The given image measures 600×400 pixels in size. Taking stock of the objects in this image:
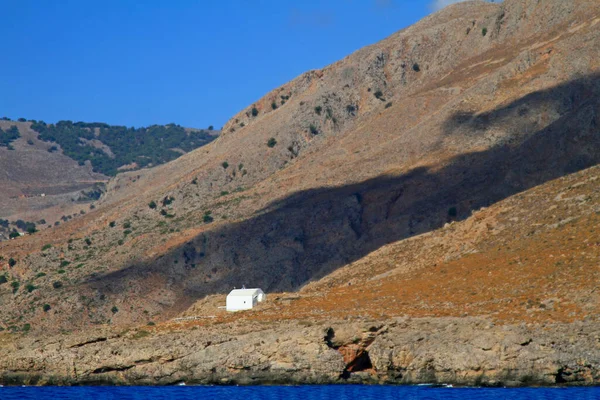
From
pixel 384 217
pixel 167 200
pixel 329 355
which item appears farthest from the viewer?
pixel 167 200

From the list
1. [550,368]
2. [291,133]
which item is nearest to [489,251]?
[550,368]

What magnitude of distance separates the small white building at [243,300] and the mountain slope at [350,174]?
2745 centimetres

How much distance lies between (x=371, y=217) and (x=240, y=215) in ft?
47.0

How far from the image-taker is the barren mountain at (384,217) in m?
69.6

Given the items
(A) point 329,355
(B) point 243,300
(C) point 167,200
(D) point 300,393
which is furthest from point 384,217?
(D) point 300,393

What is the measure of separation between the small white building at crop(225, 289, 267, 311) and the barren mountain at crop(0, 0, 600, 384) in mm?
1054

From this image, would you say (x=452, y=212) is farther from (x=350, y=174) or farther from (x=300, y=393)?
(x=300, y=393)

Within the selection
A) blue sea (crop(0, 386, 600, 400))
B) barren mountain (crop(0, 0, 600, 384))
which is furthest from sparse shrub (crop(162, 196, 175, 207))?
blue sea (crop(0, 386, 600, 400))

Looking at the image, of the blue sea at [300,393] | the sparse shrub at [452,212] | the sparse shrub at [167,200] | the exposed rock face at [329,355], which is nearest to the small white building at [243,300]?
the exposed rock face at [329,355]

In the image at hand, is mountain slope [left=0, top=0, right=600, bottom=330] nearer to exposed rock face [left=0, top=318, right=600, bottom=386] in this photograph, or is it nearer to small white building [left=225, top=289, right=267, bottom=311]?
small white building [left=225, top=289, right=267, bottom=311]

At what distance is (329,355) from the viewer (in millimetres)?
65750

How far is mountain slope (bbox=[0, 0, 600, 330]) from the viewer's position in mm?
111750

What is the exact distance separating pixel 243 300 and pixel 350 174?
46538mm

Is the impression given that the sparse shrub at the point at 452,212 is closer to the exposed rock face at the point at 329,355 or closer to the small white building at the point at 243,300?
the small white building at the point at 243,300
